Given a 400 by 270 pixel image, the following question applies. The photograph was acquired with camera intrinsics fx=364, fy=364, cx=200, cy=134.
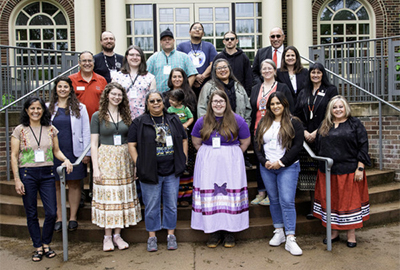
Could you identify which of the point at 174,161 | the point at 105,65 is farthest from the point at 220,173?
the point at 105,65

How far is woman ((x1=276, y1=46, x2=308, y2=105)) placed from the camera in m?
4.73

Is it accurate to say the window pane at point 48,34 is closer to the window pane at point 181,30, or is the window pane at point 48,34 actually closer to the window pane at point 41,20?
the window pane at point 41,20

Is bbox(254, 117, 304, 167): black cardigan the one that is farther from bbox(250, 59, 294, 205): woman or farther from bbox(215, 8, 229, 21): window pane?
bbox(215, 8, 229, 21): window pane

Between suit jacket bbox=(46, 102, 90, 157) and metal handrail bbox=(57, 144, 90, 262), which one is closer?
metal handrail bbox=(57, 144, 90, 262)

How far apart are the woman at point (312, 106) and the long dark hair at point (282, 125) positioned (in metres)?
0.63

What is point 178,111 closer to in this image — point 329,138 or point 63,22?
point 329,138

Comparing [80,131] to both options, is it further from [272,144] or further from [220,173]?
[272,144]

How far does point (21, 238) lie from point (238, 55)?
3.76 meters

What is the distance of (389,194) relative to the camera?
17.6 feet

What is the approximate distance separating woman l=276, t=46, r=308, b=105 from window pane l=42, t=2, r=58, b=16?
29.3ft

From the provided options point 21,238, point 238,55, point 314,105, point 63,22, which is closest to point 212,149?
point 314,105

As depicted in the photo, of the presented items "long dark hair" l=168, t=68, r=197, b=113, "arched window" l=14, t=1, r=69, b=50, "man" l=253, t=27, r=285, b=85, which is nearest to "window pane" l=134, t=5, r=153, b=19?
"arched window" l=14, t=1, r=69, b=50

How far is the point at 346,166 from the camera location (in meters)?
3.97

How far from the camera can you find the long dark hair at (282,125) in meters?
3.93
